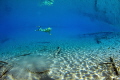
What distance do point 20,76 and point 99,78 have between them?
3106mm

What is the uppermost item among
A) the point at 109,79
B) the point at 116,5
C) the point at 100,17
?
the point at 116,5

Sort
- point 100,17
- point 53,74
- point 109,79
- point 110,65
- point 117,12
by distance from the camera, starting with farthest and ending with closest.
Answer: point 100,17
point 117,12
point 110,65
point 53,74
point 109,79

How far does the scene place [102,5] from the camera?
27.0 m

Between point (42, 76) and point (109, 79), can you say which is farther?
point (42, 76)

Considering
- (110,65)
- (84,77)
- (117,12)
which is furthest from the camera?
(117,12)

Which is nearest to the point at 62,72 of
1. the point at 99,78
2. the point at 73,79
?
the point at 73,79

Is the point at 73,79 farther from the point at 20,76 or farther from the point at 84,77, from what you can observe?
the point at 20,76

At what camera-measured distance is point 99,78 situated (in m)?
3.53

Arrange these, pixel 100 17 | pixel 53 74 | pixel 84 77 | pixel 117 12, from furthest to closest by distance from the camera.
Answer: pixel 100 17 → pixel 117 12 → pixel 53 74 → pixel 84 77

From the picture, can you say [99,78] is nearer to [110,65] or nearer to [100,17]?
→ [110,65]

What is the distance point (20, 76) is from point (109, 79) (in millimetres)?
3426

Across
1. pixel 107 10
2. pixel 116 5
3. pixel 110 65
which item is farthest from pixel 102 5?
pixel 110 65

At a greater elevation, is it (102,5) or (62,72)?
(102,5)

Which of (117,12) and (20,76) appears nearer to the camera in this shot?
(20,76)
